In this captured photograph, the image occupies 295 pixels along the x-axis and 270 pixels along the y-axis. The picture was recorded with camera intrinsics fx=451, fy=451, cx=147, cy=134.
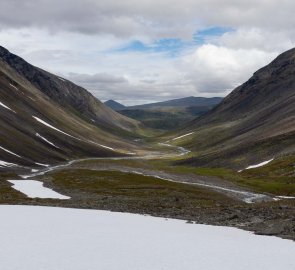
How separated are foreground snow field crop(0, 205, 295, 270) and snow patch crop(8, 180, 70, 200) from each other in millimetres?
25822

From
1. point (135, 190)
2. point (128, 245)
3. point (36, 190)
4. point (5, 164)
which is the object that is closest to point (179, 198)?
point (135, 190)

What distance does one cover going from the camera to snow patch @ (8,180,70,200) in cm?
7650

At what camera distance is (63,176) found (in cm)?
11800

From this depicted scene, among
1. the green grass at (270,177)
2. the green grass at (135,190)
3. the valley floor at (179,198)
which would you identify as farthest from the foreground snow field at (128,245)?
the green grass at (270,177)

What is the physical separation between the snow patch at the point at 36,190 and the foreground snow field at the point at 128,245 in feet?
84.7

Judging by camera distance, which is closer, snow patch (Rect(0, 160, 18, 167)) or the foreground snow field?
the foreground snow field

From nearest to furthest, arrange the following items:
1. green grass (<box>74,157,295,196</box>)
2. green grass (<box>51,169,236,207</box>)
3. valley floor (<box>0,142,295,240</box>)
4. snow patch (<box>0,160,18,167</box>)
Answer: valley floor (<box>0,142,295,240</box>) → green grass (<box>51,169,236,207</box>) → green grass (<box>74,157,295,196</box>) → snow patch (<box>0,160,18,167</box>)

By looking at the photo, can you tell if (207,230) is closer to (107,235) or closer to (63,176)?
(107,235)

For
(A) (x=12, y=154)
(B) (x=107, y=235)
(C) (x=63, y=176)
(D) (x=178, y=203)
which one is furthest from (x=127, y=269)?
(A) (x=12, y=154)

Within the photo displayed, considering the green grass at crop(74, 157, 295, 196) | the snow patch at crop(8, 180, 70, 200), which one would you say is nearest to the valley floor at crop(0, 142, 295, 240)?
the snow patch at crop(8, 180, 70, 200)

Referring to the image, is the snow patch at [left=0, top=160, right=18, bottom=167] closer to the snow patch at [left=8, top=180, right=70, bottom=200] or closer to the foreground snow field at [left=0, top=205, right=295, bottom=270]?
the snow patch at [left=8, top=180, right=70, bottom=200]

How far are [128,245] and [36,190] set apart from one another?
A: 2058 inches

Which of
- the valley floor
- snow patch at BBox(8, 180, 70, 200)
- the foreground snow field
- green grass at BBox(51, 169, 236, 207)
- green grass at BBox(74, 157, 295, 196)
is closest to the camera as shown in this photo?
the foreground snow field

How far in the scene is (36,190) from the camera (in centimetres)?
8494
